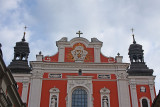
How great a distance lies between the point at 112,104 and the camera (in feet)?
75.0

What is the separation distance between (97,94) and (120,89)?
1.75m

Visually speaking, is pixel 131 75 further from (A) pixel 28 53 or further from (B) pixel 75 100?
(A) pixel 28 53

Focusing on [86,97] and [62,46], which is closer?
[86,97]

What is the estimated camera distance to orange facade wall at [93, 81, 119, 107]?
2285 centimetres

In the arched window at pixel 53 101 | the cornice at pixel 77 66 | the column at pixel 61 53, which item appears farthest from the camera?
the column at pixel 61 53

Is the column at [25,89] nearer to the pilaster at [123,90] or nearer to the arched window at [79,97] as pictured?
the arched window at [79,97]

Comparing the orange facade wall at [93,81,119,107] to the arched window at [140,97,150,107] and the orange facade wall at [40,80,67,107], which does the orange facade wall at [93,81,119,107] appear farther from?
the orange facade wall at [40,80,67,107]

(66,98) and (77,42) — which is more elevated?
(77,42)

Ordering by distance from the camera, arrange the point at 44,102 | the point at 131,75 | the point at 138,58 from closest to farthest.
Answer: the point at 44,102 → the point at 131,75 → the point at 138,58

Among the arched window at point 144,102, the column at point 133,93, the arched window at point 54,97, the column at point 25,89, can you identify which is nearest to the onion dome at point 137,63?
the column at point 133,93

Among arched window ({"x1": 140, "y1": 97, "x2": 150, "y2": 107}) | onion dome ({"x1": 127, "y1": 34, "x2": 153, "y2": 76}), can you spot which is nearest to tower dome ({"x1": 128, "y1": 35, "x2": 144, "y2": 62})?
onion dome ({"x1": 127, "y1": 34, "x2": 153, "y2": 76})

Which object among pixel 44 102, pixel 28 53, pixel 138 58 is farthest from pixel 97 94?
pixel 28 53

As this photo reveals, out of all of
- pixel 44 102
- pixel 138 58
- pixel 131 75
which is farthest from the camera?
pixel 138 58

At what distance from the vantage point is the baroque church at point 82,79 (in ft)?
75.4
